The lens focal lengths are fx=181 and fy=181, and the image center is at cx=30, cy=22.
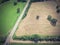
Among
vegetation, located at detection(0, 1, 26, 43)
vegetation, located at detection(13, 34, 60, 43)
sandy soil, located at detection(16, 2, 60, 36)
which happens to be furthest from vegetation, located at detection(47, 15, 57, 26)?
vegetation, located at detection(0, 1, 26, 43)

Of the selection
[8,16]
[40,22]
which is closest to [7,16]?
[8,16]

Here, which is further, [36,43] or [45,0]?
[45,0]

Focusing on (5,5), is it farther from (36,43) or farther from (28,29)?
(36,43)

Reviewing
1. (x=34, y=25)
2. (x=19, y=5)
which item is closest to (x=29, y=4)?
(x=19, y=5)

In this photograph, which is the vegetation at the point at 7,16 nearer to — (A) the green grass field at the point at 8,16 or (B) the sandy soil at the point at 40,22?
(A) the green grass field at the point at 8,16

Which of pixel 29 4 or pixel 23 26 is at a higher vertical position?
pixel 29 4

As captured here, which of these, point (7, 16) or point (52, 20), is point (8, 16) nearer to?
point (7, 16)
